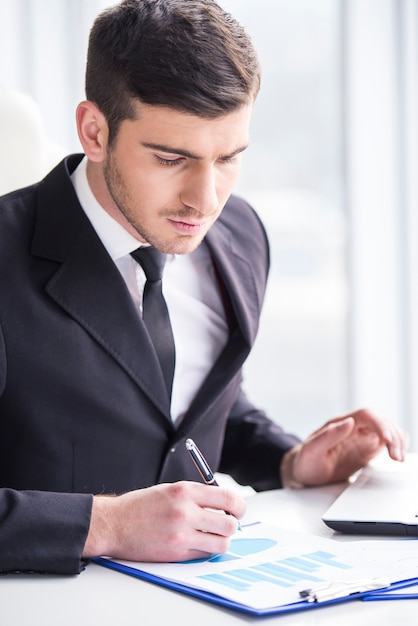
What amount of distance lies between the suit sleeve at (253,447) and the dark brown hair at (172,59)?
27.6 inches

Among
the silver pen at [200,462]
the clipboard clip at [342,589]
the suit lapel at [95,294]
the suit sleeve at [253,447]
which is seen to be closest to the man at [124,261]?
the suit lapel at [95,294]

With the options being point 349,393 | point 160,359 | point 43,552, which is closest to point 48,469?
point 160,359

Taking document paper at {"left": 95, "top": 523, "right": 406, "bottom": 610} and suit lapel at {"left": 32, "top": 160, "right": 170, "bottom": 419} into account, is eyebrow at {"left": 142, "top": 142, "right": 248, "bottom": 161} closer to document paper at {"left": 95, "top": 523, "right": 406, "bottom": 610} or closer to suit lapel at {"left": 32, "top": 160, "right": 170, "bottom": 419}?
suit lapel at {"left": 32, "top": 160, "right": 170, "bottom": 419}

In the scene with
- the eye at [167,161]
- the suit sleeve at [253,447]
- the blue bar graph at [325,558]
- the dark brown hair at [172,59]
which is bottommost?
the suit sleeve at [253,447]

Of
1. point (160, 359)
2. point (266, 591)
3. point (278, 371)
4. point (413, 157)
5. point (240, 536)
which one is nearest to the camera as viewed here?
point (266, 591)

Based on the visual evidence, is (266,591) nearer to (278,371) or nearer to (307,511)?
(307,511)

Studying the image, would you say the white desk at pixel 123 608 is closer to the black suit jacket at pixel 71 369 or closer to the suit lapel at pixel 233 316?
the black suit jacket at pixel 71 369

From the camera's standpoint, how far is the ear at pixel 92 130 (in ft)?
4.98

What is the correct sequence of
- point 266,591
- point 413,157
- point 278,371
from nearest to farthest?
point 266,591 < point 413,157 < point 278,371

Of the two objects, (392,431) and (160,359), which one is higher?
(160,359)

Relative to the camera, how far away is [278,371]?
394 cm

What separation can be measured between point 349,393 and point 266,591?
8.79 feet

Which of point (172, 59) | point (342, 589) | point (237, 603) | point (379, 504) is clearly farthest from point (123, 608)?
point (172, 59)

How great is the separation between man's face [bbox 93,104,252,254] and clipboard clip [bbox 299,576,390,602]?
0.65m
